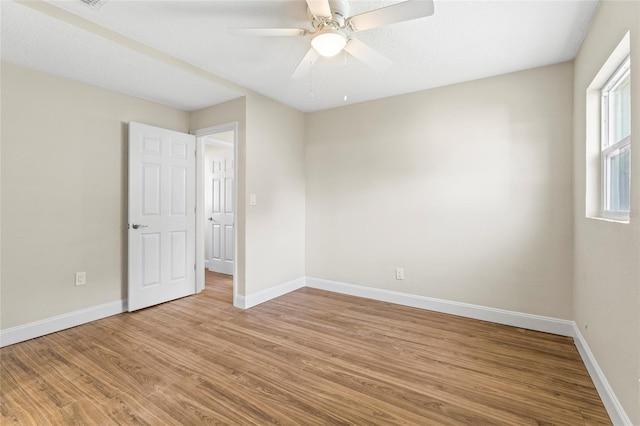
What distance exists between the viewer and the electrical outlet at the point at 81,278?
9.77ft

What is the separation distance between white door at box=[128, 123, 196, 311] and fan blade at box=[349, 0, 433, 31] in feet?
8.94

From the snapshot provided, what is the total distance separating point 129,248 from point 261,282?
1480mm

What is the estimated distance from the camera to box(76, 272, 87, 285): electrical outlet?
2977 mm

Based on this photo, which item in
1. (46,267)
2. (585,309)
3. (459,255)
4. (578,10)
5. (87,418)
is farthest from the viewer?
(459,255)

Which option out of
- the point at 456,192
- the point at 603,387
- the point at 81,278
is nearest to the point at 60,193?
the point at 81,278

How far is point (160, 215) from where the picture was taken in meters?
3.57

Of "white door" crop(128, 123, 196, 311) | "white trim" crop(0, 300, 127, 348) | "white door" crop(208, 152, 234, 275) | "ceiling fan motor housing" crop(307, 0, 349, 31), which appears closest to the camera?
"ceiling fan motor housing" crop(307, 0, 349, 31)

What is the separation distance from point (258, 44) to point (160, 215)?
2273mm

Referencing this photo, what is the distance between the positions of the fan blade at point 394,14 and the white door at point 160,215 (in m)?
2.72

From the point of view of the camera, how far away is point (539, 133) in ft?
9.16

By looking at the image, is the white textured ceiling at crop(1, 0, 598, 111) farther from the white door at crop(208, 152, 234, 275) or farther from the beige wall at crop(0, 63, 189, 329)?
the white door at crop(208, 152, 234, 275)

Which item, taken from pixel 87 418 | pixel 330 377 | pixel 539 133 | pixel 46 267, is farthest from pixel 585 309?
pixel 46 267

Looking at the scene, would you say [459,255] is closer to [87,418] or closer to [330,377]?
[330,377]

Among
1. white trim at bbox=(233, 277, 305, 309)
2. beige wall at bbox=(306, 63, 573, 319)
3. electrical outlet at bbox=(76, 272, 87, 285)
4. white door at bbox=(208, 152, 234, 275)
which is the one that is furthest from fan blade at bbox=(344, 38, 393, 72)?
white door at bbox=(208, 152, 234, 275)
